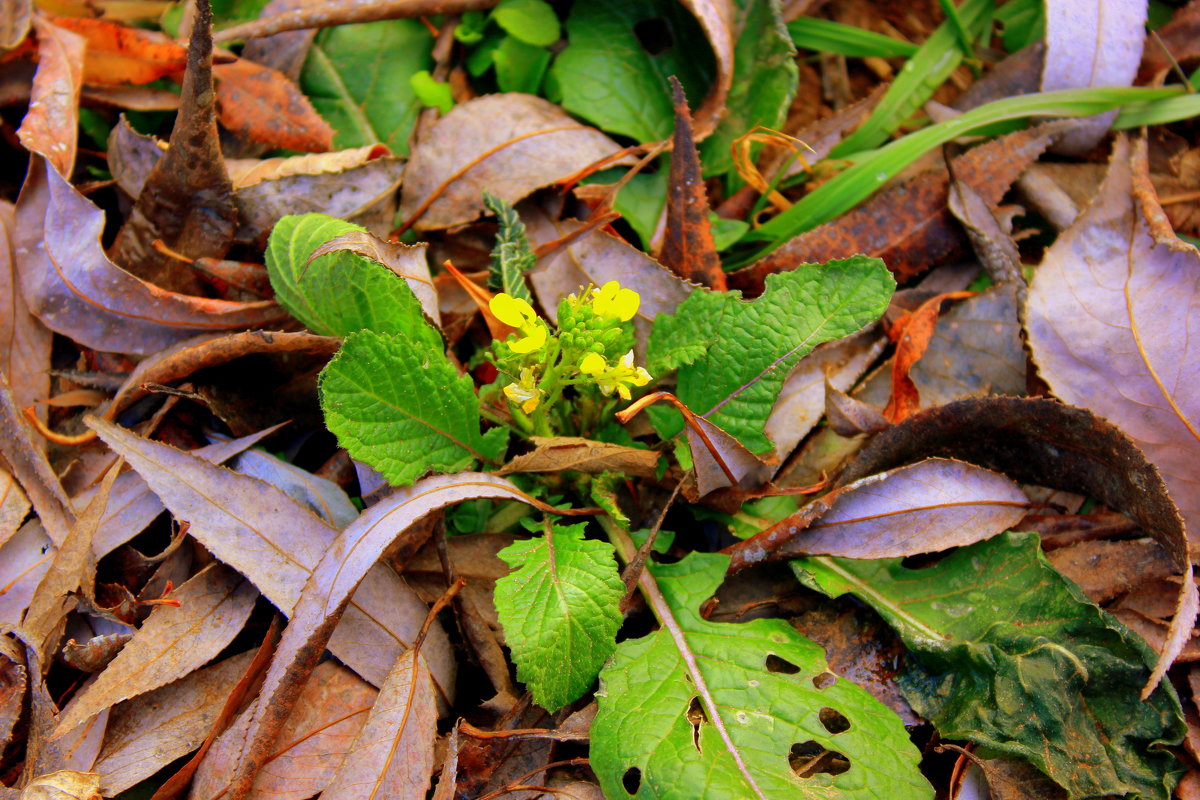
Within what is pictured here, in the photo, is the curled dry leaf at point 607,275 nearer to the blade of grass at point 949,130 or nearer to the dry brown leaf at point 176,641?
the blade of grass at point 949,130

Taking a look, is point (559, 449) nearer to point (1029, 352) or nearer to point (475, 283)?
point (475, 283)

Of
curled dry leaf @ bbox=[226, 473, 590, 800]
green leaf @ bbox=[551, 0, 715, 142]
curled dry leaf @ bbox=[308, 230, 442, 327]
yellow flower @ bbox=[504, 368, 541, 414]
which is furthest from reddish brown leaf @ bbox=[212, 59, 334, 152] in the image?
curled dry leaf @ bbox=[226, 473, 590, 800]

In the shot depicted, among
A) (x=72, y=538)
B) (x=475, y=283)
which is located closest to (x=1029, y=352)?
(x=475, y=283)

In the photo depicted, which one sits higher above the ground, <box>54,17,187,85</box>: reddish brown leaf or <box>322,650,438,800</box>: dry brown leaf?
<box>54,17,187,85</box>: reddish brown leaf

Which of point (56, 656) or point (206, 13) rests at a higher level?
point (206, 13)

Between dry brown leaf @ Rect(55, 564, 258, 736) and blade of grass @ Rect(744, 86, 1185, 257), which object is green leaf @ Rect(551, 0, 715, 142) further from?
dry brown leaf @ Rect(55, 564, 258, 736)

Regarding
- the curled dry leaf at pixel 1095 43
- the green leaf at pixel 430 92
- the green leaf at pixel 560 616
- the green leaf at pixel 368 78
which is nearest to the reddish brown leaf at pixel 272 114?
the green leaf at pixel 368 78

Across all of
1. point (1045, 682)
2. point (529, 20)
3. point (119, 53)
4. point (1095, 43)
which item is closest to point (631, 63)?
point (529, 20)
